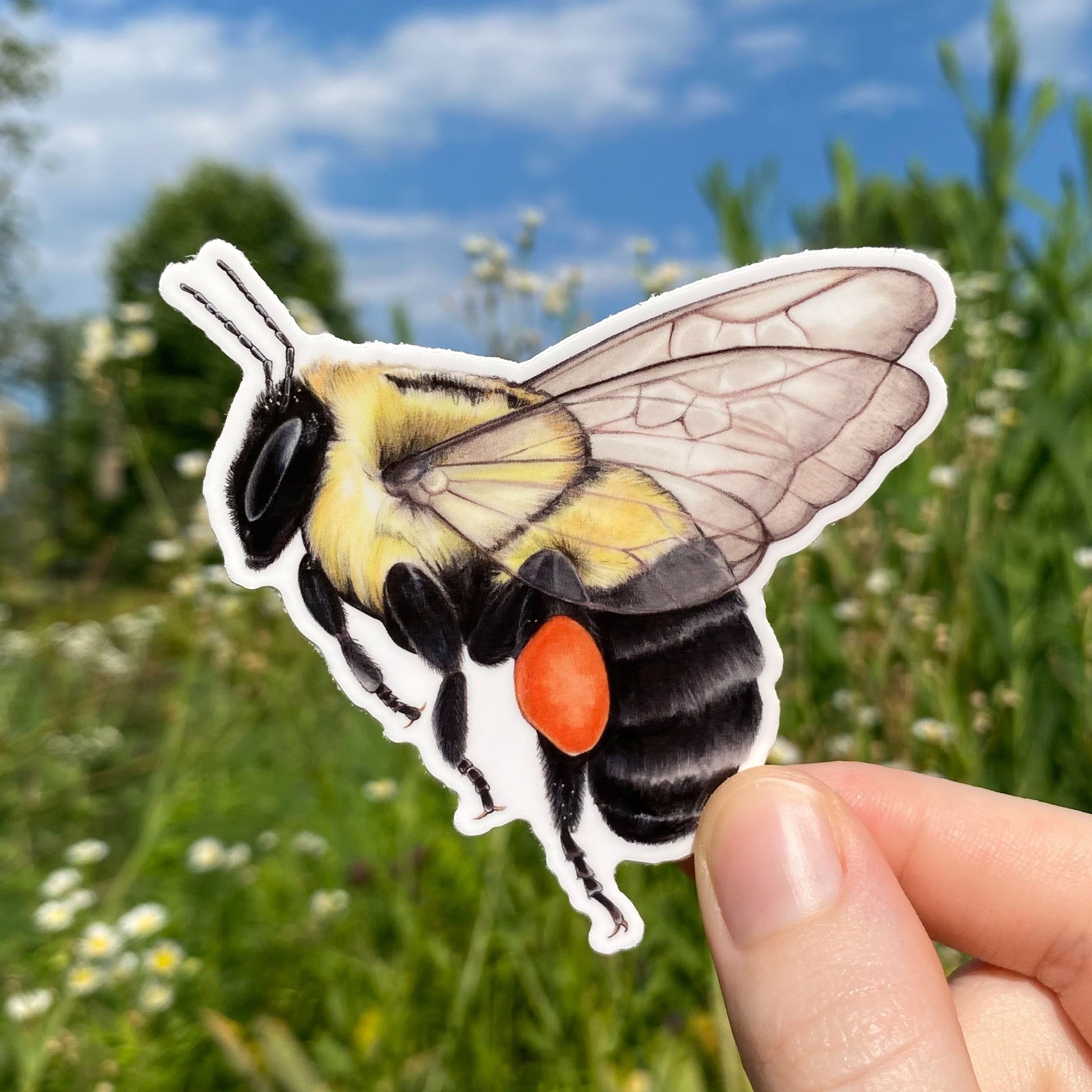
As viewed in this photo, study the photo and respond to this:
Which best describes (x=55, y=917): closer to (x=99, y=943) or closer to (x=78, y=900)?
(x=78, y=900)

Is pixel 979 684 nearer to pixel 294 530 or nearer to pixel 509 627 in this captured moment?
pixel 509 627

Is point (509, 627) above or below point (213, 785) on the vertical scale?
above

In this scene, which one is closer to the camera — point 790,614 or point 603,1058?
point 603,1058

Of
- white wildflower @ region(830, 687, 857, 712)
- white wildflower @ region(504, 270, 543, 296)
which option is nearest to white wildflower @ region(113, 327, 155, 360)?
white wildflower @ region(504, 270, 543, 296)

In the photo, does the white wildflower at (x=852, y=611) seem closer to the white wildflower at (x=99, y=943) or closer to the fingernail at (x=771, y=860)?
the fingernail at (x=771, y=860)

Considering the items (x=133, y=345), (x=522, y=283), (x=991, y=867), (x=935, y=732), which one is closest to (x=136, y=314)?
(x=133, y=345)

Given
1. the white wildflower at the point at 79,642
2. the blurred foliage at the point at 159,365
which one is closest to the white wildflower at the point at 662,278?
the white wildflower at the point at 79,642

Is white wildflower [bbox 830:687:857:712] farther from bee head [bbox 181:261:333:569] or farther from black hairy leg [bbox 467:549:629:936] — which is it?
bee head [bbox 181:261:333:569]

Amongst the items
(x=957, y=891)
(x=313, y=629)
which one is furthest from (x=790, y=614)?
(x=313, y=629)
